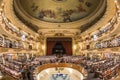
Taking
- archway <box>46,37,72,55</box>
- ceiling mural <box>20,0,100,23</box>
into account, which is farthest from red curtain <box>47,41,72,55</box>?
ceiling mural <box>20,0,100,23</box>

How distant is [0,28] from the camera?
1977 centimetres

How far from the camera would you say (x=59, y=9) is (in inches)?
1156

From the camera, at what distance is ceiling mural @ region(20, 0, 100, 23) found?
88.8 feet

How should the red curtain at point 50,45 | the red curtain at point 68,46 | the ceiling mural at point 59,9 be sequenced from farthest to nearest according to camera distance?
the red curtain at point 50,45 < the red curtain at point 68,46 < the ceiling mural at point 59,9

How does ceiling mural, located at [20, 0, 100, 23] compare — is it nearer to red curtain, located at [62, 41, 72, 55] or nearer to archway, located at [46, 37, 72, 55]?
archway, located at [46, 37, 72, 55]

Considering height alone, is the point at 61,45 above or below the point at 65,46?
above

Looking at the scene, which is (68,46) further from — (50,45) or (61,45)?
(50,45)

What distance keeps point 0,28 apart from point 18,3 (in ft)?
20.8

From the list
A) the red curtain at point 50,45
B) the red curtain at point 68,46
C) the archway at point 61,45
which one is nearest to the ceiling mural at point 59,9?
the archway at point 61,45

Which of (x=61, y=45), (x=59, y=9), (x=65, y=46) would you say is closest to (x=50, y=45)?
(x=61, y=45)

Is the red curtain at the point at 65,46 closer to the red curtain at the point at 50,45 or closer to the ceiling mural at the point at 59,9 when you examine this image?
the red curtain at the point at 50,45

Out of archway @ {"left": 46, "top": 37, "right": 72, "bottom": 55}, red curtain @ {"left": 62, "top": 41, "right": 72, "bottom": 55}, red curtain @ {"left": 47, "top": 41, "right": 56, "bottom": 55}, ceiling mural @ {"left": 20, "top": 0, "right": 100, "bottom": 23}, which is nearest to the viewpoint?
ceiling mural @ {"left": 20, "top": 0, "right": 100, "bottom": 23}

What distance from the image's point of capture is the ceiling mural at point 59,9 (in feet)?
88.8

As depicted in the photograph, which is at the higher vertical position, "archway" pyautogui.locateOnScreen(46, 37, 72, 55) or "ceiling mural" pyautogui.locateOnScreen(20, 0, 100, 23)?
"ceiling mural" pyautogui.locateOnScreen(20, 0, 100, 23)
